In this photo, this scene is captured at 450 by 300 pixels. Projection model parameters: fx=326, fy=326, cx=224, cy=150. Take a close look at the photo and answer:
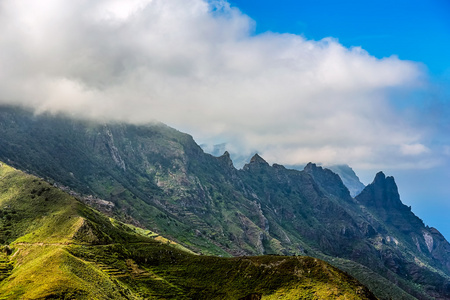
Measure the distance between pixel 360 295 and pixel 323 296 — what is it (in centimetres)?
2171

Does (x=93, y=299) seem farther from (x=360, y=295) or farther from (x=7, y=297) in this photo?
(x=360, y=295)

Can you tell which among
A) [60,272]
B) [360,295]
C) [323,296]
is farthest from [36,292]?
[360,295]

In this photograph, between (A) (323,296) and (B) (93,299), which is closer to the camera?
(B) (93,299)

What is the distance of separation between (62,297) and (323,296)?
14793 centimetres

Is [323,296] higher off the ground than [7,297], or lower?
higher

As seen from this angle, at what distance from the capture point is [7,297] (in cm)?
17325

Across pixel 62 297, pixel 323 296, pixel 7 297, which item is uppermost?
pixel 323 296

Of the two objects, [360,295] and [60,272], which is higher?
[360,295]

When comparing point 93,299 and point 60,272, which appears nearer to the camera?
point 93,299

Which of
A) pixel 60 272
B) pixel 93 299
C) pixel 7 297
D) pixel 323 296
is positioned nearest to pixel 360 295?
pixel 323 296

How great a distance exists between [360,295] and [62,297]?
168 m

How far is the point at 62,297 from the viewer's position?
16825cm

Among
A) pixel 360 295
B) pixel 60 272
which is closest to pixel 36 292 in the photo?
pixel 60 272

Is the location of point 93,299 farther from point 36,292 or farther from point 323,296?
point 323,296
